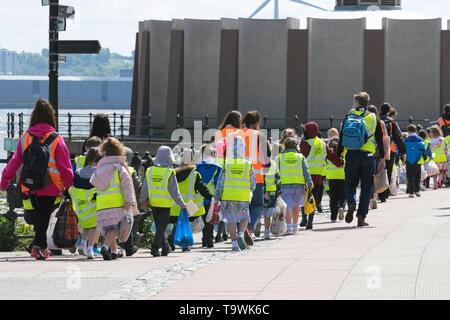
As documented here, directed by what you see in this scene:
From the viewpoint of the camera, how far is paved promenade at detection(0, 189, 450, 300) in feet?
27.1

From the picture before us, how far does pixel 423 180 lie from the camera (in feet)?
78.9

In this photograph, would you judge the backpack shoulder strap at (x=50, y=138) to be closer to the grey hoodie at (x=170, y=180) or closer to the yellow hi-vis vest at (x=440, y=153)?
the grey hoodie at (x=170, y=180)

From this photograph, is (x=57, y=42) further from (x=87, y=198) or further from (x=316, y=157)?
(x=87, y=198)

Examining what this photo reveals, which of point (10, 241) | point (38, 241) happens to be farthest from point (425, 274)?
point (10, 241)

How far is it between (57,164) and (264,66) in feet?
110

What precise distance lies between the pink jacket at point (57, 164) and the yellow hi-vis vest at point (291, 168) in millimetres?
3890

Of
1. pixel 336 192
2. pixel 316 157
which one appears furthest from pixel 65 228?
pixel 336 192

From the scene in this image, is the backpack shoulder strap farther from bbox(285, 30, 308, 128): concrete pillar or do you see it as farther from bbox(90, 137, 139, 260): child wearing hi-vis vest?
bbox(285, 30, 308, 128): concrete pillar

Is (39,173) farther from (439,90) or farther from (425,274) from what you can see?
(439,90)

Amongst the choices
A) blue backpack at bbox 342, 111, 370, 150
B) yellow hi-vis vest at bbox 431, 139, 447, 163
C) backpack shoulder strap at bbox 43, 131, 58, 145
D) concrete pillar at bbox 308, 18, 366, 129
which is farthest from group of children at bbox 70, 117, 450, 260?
concrete pillar at bbox 308, 18, 366, 129

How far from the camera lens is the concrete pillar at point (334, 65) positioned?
43594 mm

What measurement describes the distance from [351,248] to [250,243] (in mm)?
1573

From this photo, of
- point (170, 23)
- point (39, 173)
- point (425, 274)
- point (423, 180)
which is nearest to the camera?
point (425, 274)

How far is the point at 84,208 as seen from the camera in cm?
1195
